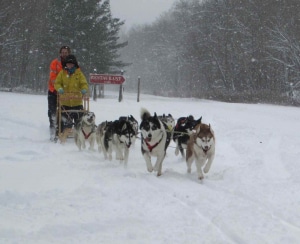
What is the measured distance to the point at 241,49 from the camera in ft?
97.0

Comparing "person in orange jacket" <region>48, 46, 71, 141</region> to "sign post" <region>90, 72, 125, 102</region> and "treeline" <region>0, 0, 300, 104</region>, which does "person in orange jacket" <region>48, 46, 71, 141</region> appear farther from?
"treeline" <region>0, 0, 300, 104</region>

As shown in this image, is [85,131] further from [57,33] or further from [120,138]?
[57,33]

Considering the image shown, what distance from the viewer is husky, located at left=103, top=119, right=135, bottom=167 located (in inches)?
244

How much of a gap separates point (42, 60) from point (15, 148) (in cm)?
2725

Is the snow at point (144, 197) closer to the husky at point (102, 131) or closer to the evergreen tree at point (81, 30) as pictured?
the husky at point (102, 131)

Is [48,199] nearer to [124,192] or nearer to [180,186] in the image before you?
[124,192]

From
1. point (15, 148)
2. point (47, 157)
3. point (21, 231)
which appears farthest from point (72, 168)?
point (21, 231)

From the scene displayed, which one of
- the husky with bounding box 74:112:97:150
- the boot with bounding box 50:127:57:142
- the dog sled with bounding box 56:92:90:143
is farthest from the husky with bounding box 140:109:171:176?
the boot with bounding box 50:127:57:142

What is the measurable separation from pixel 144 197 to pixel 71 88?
4.79 meters

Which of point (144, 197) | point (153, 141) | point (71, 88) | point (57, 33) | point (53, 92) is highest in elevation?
point (57, 33)

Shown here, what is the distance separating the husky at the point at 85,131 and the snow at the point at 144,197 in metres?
0.32

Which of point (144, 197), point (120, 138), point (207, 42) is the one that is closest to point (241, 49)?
point (207, 42)

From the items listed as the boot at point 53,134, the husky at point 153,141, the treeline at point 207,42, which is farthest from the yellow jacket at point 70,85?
the treeline at point 207,42

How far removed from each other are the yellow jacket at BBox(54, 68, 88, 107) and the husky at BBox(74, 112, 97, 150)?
77cm
